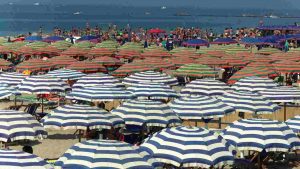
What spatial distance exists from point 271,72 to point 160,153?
42.8 ft

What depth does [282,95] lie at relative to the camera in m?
19.5

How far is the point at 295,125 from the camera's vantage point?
51.6ft

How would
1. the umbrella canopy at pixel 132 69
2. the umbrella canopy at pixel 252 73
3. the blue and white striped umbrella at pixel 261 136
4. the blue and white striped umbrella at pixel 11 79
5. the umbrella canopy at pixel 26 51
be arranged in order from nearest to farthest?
the blue and white striped umbrella at pixel 261 136
the blue and white striped umbrella at pixel 11 79
the umbrella canopy at pixel 252 73
the umbrella canopy at pixel 132 69
the umbrella canopy at pixel 26 51

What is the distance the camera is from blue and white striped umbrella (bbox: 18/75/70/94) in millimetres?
20984

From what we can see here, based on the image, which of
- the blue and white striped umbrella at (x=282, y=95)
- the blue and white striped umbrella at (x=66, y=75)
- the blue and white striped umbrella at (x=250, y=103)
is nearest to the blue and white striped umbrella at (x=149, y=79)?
the blue and white striped umbrella at (x=66, y=75)

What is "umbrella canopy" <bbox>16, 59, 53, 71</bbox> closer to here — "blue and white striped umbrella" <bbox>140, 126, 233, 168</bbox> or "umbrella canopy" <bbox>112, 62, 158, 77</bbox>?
"umbrella canopy" <bbox>112, 62, 158, 77</bbox>

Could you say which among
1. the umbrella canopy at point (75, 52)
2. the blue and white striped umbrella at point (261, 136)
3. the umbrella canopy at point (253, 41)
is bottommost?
the blue and white striped umbrella at point (261, 136)

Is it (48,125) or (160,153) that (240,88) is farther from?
(160,153)

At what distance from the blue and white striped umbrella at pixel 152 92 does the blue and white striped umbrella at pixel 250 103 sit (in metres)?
2.12

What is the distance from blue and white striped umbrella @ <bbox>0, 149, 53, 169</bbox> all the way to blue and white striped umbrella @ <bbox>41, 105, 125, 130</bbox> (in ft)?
14.6

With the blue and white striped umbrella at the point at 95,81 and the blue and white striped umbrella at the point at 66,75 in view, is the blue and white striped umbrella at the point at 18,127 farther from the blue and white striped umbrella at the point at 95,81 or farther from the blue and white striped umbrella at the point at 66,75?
the blue and white striped umbrella at the point at 66,75

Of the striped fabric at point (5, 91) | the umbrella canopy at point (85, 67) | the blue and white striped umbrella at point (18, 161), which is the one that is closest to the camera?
the blue and white striped umbrella at point (18, 161)

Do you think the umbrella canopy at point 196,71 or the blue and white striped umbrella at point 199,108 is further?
the umbrella canopy at point 196,71

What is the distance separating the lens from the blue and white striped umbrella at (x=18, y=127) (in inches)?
569
